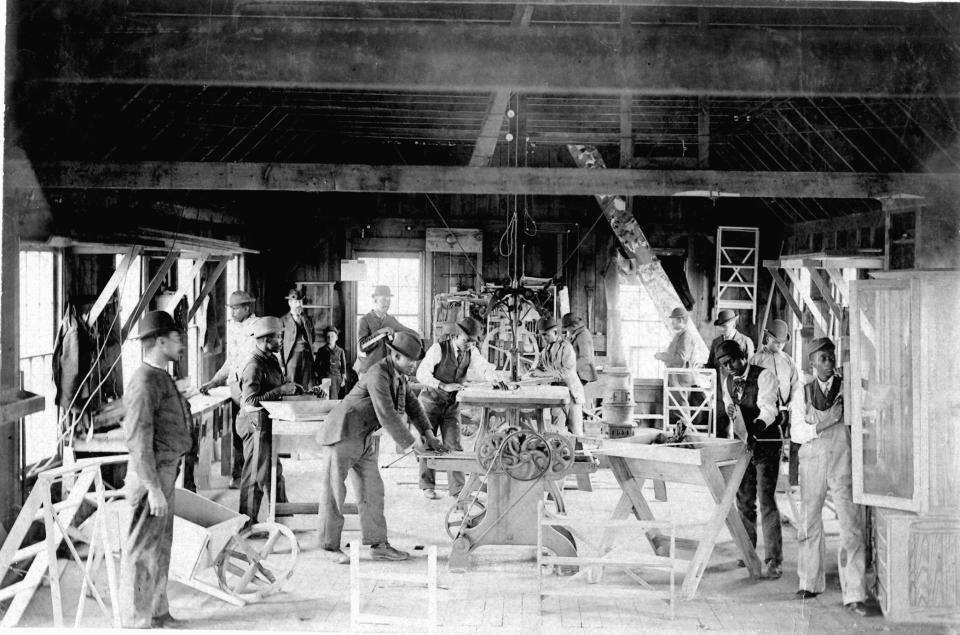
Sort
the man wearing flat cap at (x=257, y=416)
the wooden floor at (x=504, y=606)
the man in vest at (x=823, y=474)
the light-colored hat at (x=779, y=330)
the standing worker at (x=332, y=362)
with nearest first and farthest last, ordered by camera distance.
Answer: the wooden floor at (x=504, y=606) → the man in vest at (x=823, y=474) → the man wearing flat cap at (x=257, y=416) → the light-colored hat at (x=779, y=330) → the standing worker at (x=332, y=362)

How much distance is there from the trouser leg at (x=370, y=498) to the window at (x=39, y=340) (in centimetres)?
251

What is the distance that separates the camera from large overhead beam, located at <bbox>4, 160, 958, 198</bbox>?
22.5 feet

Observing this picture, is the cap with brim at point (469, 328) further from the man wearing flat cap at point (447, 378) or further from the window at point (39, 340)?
the window at point (39, 340)

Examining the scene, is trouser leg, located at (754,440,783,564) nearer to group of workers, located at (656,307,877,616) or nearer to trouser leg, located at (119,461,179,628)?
group of workers, located at (656,307,877,616)

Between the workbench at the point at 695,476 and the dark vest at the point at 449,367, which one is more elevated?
the dark vest at the point at 449,367

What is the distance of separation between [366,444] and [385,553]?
0.90 m

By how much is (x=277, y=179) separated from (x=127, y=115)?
5.23 feet

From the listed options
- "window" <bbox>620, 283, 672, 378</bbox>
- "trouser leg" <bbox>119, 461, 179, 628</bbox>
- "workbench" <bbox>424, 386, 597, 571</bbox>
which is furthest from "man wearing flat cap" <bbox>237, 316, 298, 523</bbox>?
"window" <bbox>620, 283, 672, 378</bbox>

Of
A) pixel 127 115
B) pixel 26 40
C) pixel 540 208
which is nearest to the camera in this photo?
pixel 26 40

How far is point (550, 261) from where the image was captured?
14.2 meters

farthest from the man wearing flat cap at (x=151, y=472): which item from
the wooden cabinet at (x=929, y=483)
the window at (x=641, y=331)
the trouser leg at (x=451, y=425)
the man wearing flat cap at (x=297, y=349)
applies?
the window at (x=641, y=331)

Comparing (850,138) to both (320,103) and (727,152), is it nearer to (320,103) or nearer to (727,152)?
(727,152)

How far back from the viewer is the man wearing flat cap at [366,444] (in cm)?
706

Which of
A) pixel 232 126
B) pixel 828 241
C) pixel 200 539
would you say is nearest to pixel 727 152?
pixel 828 241
